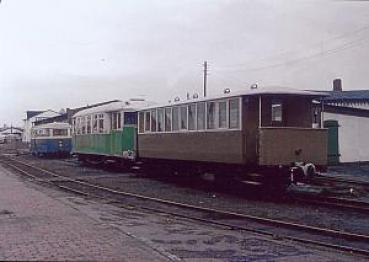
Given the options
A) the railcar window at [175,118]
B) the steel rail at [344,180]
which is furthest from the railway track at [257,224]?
the steel rail at [344,180]

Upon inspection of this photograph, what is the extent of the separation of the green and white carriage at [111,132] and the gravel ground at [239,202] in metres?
1.79

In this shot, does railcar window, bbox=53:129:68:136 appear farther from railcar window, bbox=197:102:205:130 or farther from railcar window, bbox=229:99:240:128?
railcar window, bbox=229:99:240:128

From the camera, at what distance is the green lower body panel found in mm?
25672

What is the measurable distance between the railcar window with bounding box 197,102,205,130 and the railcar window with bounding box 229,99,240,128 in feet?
5.63

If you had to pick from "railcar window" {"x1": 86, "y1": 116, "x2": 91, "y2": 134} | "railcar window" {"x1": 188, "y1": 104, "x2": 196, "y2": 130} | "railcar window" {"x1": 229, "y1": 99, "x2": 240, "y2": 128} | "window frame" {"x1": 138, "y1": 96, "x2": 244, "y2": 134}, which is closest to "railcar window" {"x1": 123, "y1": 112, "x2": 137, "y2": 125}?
"window frame" {"x1": 138, "y1": 96, "x2": 244, "y2": 134}

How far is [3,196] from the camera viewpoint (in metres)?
15.6

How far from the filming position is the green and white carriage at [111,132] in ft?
85.0

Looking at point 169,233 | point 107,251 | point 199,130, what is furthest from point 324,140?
point 107,251

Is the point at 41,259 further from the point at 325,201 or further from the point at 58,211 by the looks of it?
the point at 325,201

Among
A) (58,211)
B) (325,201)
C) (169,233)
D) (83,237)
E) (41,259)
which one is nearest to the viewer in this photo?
(41,259)

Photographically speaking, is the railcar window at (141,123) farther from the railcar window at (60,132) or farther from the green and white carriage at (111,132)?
the railcar window at (60,132)

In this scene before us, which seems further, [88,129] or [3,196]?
[88,129]

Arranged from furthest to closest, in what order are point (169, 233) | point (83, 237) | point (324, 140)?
1. point (324, 140)
2. point (169, 233)
3. point (83, 237)

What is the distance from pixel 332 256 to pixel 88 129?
2503cm
